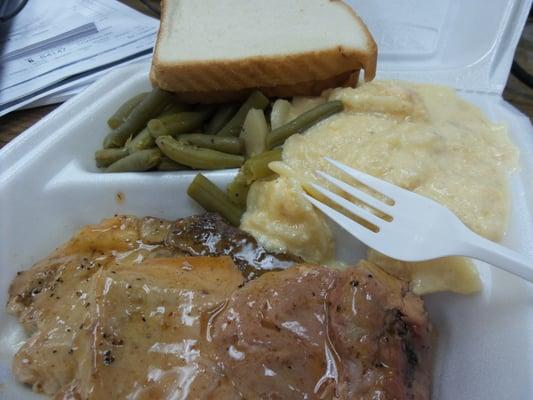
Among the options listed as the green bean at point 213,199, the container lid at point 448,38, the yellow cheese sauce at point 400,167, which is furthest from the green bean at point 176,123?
the container lid at point 448,38

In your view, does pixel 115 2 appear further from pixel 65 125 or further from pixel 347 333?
pixel 347 333

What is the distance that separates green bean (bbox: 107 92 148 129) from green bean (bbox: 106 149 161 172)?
0.20 m

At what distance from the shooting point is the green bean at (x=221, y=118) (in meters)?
1.98

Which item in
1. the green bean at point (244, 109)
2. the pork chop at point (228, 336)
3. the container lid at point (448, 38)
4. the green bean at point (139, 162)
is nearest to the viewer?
the pork chop at point (228, 336)

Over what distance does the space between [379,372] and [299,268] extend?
0.32 metres

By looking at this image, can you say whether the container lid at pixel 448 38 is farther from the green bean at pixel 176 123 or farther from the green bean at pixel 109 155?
the green bean at pixel 109 155

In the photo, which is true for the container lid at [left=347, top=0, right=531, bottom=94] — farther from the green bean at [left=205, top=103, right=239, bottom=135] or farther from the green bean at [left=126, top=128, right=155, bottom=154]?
the green bean at [left=126, top=128, right=155, bottom=154]

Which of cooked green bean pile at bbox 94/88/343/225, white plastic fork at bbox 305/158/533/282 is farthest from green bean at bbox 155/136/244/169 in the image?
white plastic fork at bbox 305/158/533/282

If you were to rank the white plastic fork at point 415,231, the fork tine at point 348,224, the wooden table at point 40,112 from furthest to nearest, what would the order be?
the wooden table at point 40,112
the fork tine at point 348,224
the white plastic fork at point 415,231

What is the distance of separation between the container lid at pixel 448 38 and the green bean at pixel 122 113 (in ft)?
3.56

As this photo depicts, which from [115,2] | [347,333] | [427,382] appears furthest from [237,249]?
[115,2]

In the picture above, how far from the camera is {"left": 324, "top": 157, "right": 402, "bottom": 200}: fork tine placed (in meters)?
1.43

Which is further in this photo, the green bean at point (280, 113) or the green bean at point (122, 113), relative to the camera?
the green bean at point (122, 113)

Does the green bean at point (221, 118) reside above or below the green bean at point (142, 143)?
above
